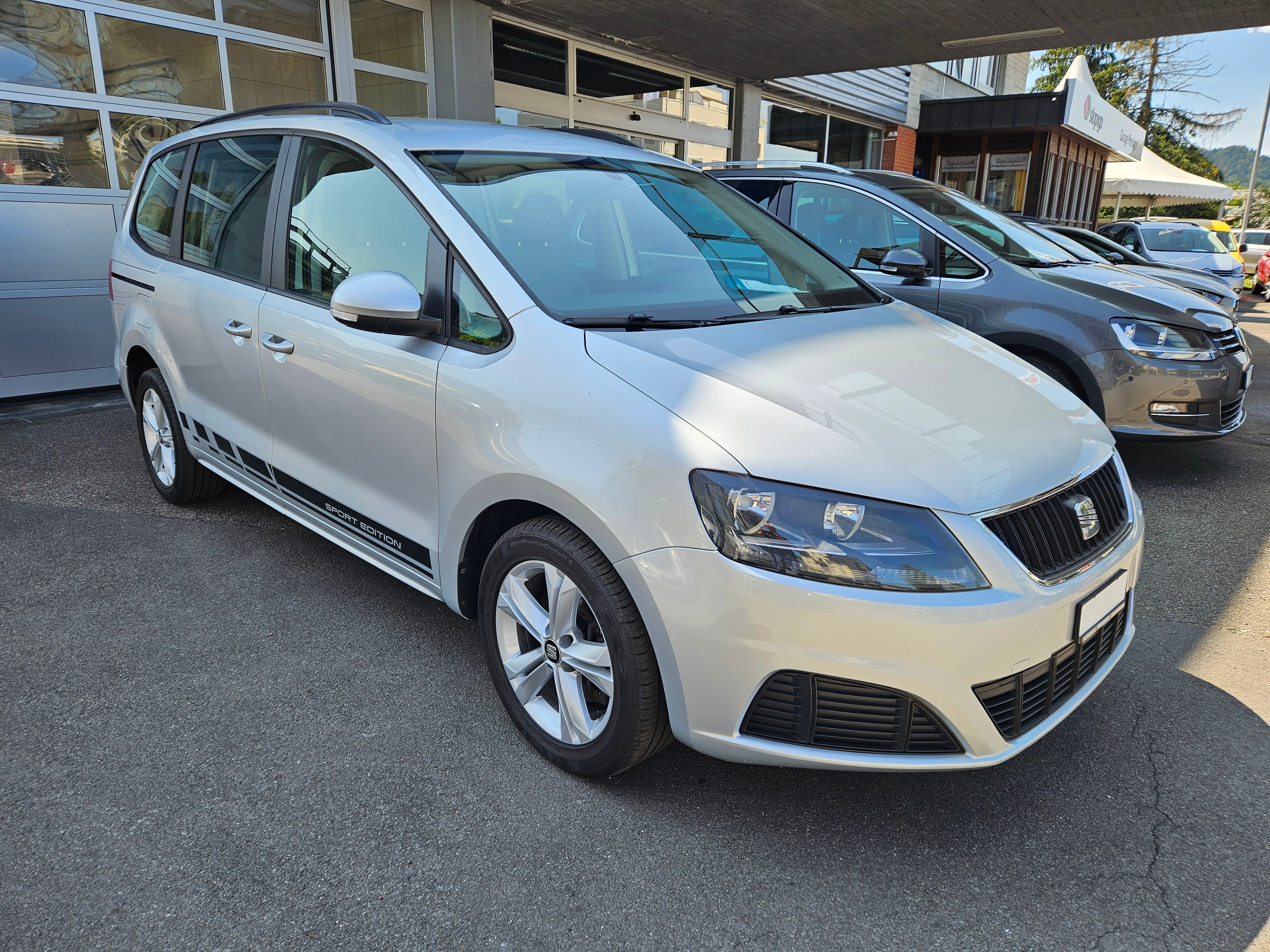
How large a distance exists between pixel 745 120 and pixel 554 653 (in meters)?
12.5

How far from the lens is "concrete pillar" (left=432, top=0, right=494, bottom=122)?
28.0ft

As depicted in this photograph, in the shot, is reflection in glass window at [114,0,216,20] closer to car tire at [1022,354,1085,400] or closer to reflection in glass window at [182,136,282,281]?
reflection in glass window at [182,136,282,281]

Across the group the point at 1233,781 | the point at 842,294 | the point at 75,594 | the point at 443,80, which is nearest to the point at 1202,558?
the point at 1233,781

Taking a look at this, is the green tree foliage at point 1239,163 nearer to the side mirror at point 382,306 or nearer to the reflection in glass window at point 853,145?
the reflection in glass window at point 853,145

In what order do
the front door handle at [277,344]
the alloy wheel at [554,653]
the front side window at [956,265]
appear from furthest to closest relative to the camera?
the front side window at [956,265] → the front door handle at [277,344] → the alloy wheel at [554,653]

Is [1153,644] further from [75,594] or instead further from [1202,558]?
[75,594]

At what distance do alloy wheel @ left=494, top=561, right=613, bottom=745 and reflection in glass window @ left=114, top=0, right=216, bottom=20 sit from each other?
6.95 metres

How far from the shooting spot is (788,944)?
1.85 metres

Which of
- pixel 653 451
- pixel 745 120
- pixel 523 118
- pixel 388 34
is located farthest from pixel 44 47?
pixel 745 120

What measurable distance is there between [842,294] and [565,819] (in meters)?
2.01

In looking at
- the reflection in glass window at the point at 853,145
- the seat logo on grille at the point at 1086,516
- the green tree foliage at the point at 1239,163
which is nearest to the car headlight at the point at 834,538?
the seat logo on grille at the point at 1086,516

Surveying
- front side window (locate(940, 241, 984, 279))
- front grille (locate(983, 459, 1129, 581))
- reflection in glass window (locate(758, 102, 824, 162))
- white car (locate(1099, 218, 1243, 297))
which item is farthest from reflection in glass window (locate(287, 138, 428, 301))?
white car (locate(1099, 218, 1243, 297))

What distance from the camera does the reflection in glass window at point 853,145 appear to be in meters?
16.4

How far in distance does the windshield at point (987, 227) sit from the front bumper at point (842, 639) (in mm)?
4108
